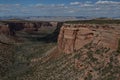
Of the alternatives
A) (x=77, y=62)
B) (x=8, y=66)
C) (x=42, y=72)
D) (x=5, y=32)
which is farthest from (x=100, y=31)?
(x=5, y=32)

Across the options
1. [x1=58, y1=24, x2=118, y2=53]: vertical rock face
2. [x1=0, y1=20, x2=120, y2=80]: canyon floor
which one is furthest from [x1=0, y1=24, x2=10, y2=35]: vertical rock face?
[x1=58, y1=24, x2=118, y2=53]: vertical rock face

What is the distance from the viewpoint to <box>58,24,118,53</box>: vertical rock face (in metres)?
65.5

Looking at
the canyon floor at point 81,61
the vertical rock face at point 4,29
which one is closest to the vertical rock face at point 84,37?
the canyon floor at point 81,61

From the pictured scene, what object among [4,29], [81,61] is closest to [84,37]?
[81,61]

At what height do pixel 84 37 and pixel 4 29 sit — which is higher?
pixel 84 37

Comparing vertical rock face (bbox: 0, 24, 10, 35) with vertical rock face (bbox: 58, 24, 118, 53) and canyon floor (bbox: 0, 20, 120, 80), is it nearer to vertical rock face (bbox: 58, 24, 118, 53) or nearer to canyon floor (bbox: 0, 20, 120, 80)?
canyon floor (bbox: 0, 20, 120, 80)

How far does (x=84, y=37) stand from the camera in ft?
249

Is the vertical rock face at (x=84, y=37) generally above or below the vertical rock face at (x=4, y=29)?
above

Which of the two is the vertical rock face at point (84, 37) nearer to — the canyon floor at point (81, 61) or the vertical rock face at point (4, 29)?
the canyon floor at point (81, 61)

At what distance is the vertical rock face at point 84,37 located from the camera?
65.5 metres

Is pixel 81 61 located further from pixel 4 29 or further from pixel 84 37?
pixel 4 29

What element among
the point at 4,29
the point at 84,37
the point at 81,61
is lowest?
the point at 4,29

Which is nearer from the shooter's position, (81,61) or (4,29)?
(81,61)

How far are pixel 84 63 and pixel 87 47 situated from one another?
6.92 metres
